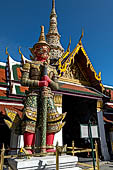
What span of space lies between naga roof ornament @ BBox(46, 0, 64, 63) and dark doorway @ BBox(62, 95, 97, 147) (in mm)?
9606

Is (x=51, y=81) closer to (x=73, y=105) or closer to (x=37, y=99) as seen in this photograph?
(x=37, y=99)

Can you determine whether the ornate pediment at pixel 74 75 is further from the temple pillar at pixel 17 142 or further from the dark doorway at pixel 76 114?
the temple pillar at pixel 17 142

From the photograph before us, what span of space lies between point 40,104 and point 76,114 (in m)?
6.27

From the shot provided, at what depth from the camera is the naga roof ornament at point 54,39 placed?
64.7 feet

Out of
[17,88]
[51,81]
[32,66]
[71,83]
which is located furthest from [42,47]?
[71,83]

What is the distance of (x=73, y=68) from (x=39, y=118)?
17.4 feet

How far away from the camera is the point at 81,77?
8938 mm

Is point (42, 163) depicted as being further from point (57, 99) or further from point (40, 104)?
point (57, 99)

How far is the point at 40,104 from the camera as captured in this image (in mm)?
4289

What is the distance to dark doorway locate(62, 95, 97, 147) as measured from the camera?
875 cm

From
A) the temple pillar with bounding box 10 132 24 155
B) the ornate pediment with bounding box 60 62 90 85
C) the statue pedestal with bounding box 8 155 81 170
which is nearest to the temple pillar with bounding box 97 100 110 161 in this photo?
the ornate pediment with bounding box 60 62 90 85

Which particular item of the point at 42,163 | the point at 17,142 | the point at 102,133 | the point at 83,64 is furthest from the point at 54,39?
the point at 42,163

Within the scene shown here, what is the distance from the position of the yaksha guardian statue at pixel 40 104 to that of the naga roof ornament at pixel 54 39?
45.8 ft

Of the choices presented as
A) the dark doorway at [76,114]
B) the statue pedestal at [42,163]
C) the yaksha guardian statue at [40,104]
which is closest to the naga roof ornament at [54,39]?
the dark doorway at [76,114]
